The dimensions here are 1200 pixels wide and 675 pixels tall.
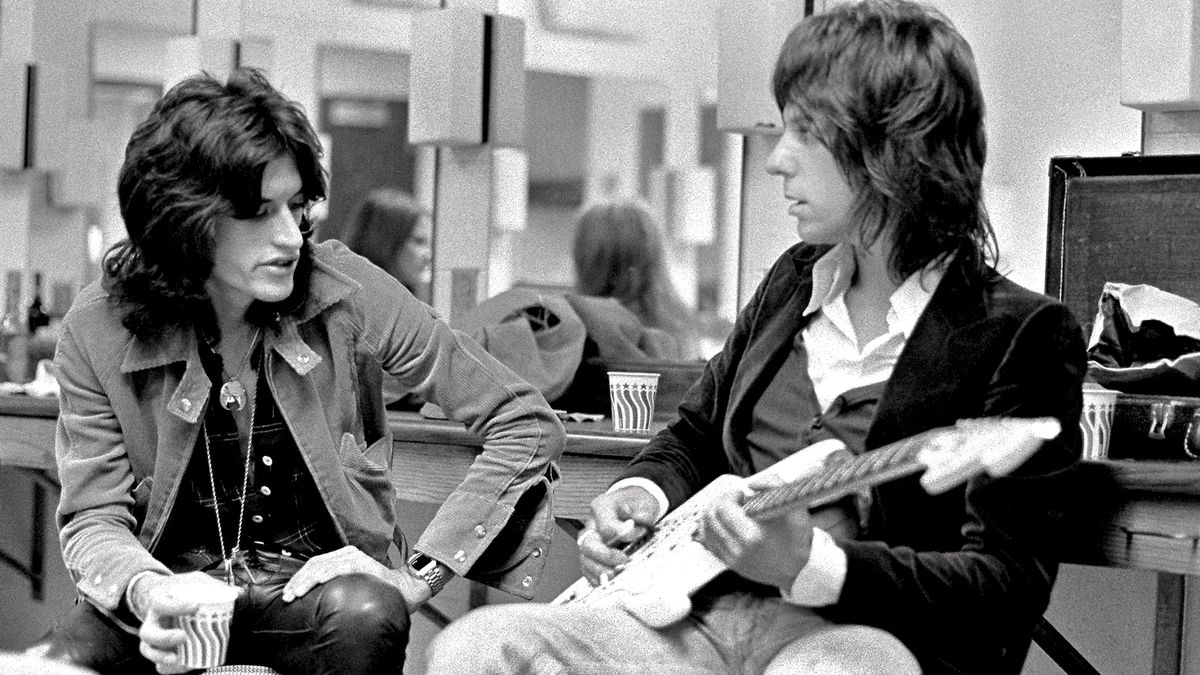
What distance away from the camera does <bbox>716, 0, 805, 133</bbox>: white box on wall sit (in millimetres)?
3227

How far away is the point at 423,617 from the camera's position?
3723 millimetres

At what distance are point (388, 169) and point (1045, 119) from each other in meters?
2.74

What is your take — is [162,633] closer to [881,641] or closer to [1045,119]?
[881,641]

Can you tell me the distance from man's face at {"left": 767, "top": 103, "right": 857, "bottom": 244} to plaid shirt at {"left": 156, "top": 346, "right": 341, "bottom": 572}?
2.64 feet

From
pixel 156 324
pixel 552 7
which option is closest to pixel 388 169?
pixel 552 7

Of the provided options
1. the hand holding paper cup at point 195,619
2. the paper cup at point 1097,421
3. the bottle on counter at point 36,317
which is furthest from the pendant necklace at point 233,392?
the bottle on counter at point 36,317

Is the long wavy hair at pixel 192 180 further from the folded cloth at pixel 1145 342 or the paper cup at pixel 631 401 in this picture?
the folded cloth at pixel 1145 342

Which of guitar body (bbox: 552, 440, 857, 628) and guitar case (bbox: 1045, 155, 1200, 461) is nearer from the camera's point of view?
guitar body (bbox: 552, 440, 857, 628)

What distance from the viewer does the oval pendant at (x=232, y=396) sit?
230 cm

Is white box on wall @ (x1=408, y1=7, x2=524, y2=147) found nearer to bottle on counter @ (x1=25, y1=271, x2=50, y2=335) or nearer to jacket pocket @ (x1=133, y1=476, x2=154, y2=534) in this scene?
bottle on counter @ (x1=25, y1=271, x2=50, y2=335)

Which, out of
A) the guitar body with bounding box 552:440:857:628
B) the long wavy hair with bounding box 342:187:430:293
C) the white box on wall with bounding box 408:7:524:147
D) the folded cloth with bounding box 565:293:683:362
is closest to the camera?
the guitar body with bounding box 552:440:857:628

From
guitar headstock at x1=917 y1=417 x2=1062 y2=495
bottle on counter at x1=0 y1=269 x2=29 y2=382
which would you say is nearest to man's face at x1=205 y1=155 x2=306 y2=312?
guitar headstock at x1=917 y1=417 x2=1062 y2=495

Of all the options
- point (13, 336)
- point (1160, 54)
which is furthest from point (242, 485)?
point (13, 336)

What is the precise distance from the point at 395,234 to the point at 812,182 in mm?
2876
